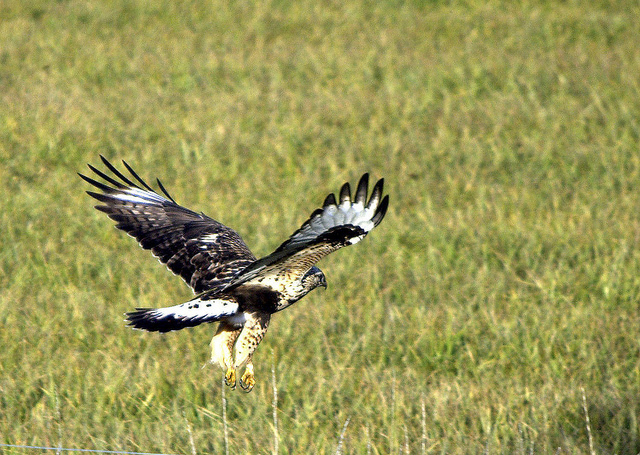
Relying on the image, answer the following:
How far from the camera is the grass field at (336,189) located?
4.87 m

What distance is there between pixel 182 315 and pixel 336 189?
13.9ft

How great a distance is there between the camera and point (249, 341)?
162 inches

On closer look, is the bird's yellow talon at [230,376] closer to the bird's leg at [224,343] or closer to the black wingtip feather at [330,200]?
the bird's leg at [224,343]

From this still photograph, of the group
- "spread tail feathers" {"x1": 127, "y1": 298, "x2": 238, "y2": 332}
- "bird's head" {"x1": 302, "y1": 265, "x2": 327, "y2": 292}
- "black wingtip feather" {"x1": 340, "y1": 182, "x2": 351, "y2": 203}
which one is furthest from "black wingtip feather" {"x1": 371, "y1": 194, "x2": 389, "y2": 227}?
"spread tail feathers" {"x1": 127, "y1": 298, "x2": 238, "y2": 332}

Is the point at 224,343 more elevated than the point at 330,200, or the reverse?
the point at 330,200

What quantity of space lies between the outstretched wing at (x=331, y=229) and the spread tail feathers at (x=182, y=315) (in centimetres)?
22

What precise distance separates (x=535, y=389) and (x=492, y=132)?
471 centimetres

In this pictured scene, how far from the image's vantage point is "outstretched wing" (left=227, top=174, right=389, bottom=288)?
3740mm

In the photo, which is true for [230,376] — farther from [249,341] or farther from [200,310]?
[200,310]

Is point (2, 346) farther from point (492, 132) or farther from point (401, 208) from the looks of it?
point (492, 132)

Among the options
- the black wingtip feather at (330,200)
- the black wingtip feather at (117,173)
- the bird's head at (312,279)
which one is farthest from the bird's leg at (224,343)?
the black wingtip feather at (117,173)

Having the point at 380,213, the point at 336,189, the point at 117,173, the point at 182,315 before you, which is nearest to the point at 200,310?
the point at 182,315

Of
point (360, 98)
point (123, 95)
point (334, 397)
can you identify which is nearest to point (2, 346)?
point (334, 397)

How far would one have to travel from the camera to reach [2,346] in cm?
528
